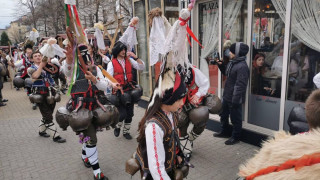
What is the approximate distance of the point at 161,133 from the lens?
1.89m

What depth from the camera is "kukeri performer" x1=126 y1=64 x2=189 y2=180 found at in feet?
6.02

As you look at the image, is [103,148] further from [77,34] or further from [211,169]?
[77,34]

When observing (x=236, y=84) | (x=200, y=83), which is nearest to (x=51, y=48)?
(x=200, y=83)

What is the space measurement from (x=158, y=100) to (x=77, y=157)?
3251 millimetres

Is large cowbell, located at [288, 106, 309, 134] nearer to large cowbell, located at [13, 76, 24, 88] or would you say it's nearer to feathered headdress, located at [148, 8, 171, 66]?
feathered headdress, located at [148, 8, 171, 66]

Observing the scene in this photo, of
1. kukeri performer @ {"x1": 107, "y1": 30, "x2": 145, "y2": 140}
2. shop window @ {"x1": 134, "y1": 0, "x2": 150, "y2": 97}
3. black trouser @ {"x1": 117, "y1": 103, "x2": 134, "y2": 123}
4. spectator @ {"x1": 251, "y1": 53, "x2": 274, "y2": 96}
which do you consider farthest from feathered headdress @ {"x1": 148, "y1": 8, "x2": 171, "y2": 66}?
shop window @ {"x1": 134, "y1": 0, "x2": 150, "y2": 97}

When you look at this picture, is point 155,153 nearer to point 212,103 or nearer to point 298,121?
point 298,121

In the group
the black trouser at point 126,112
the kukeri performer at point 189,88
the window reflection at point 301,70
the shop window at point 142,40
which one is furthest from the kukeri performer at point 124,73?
the window reflection at point 301,70

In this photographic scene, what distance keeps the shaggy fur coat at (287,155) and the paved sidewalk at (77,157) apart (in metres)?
2.97

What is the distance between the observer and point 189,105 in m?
3.74

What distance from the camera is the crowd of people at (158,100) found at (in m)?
1.83

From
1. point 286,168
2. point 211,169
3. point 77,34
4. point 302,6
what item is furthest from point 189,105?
point 286,168

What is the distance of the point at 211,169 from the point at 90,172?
1976 millimetres

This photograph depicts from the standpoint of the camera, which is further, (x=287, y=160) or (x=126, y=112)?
(x=126, y=112)
